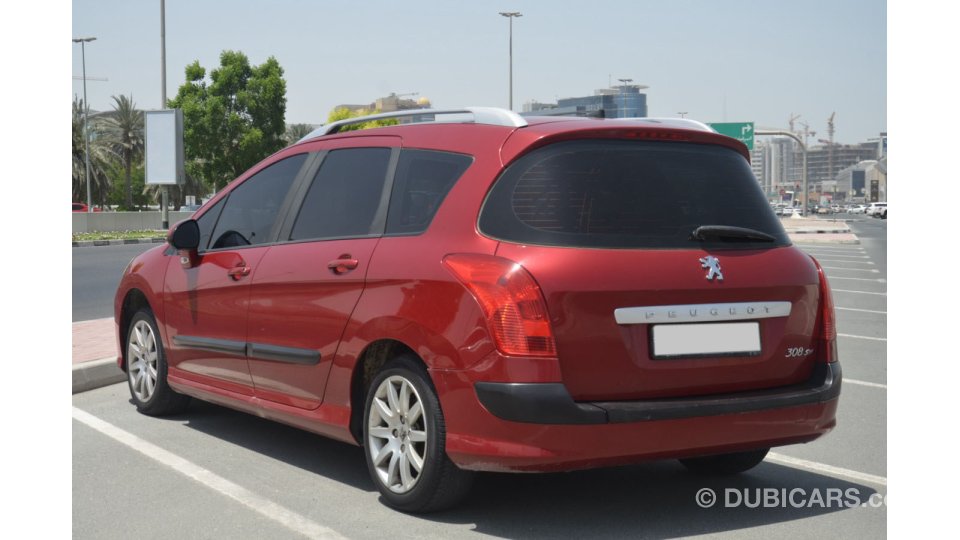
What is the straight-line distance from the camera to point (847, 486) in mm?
5105

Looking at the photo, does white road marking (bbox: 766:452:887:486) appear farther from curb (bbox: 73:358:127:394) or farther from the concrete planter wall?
the concrete planter wall

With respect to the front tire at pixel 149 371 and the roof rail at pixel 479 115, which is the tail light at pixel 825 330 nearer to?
the roof rail at pixel 479 115

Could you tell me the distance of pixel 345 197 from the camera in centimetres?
532

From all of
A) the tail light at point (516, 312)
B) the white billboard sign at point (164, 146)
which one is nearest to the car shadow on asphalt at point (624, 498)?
the tail light at point (516, 312)

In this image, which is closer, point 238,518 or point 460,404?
point 460,404

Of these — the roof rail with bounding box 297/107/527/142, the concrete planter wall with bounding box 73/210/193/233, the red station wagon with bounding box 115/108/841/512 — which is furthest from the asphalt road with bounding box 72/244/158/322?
the concrete planter wall with bounding box 73/210/193/233

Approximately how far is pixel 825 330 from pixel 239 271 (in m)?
2.99

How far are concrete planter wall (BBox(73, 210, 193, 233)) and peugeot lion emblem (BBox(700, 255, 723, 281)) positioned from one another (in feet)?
137

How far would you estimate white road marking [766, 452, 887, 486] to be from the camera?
17.2 ft

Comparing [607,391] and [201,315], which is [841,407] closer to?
[607,391]

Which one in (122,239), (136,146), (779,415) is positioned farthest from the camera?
(136,146)

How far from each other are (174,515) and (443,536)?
3.84 ft

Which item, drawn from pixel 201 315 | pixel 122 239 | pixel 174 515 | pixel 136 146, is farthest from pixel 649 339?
pixel 136 146

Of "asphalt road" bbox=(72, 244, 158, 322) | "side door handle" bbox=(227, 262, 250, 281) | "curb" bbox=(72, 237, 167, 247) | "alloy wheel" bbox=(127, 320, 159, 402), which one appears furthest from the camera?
"curb" bbox=(72, 237, 167, 247)
